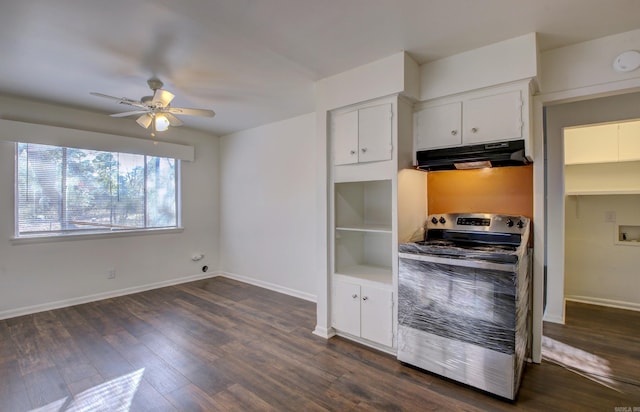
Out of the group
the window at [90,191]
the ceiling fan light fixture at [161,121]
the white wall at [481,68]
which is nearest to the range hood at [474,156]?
the white wall at [481,68]

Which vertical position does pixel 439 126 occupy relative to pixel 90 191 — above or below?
above

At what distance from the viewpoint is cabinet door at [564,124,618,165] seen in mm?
3559

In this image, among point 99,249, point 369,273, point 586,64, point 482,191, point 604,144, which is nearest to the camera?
point 586,64

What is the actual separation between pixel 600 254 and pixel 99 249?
6.50 metres

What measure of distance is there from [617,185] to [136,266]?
6455mm

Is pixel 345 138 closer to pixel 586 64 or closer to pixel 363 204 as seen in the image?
pixel 363 204

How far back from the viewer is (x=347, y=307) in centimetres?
288

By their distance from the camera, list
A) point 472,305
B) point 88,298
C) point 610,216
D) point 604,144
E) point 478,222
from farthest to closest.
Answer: point 88,298 → point 610,216 → point 604,144 → point 478,222 → point 472,305

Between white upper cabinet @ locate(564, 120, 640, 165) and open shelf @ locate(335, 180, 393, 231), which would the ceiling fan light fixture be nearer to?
open shelf @ locate(335, 180, 393, 231)

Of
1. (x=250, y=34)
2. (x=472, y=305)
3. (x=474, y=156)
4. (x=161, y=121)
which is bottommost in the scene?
(x=472, y=305)

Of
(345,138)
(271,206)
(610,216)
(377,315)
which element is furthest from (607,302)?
(271,206)

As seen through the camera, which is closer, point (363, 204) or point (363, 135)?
point (363, 135)

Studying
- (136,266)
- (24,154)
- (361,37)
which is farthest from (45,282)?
(361,37)

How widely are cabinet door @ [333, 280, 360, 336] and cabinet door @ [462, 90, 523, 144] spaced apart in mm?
1641
